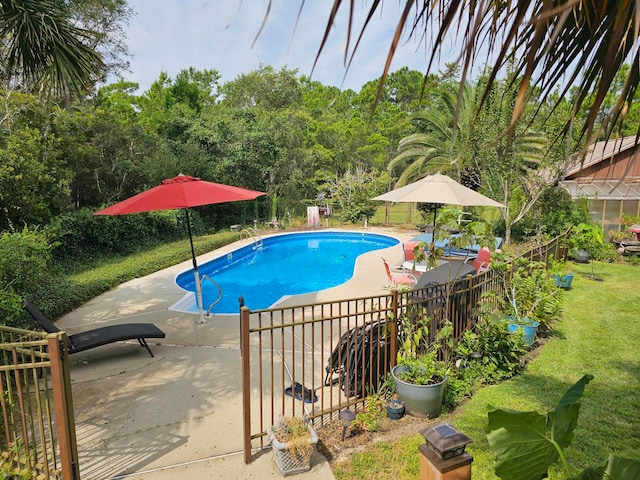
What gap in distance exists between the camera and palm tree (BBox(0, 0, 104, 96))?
16.0ft

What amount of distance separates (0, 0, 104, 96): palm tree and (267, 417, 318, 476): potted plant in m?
5.23

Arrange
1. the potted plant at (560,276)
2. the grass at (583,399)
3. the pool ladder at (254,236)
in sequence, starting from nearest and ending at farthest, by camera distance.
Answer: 1. the grass at (583,399)
2. the potted plant at (560,276)
3. the pool ladder at (254,236)

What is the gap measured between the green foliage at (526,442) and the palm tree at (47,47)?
6257mm

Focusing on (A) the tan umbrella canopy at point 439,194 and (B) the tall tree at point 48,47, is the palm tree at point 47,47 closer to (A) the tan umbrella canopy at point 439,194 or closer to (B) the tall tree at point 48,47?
(B) the tall tree at point 48,47

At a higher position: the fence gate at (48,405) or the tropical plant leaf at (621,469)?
the tropical plant leaf at (621,469)

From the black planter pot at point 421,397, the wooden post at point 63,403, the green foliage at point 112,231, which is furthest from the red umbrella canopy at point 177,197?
the green foliage at point 112,231

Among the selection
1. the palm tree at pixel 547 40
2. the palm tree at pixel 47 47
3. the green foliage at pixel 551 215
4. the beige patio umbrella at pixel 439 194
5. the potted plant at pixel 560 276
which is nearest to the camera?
the palm tree at pixel 547 40

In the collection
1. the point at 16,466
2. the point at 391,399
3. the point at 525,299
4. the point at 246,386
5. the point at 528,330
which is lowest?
the point at 391,399

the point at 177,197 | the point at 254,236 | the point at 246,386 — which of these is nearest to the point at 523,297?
the point at 246,386

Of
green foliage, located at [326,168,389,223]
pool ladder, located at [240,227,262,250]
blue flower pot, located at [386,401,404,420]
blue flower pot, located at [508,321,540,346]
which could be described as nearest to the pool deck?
blue flower pot, located at [386,401,404,420]

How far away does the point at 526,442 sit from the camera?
1773mm

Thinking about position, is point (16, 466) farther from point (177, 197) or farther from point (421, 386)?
point (177, 197)

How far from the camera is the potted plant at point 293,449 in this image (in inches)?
128

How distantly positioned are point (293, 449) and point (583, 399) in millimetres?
3407
